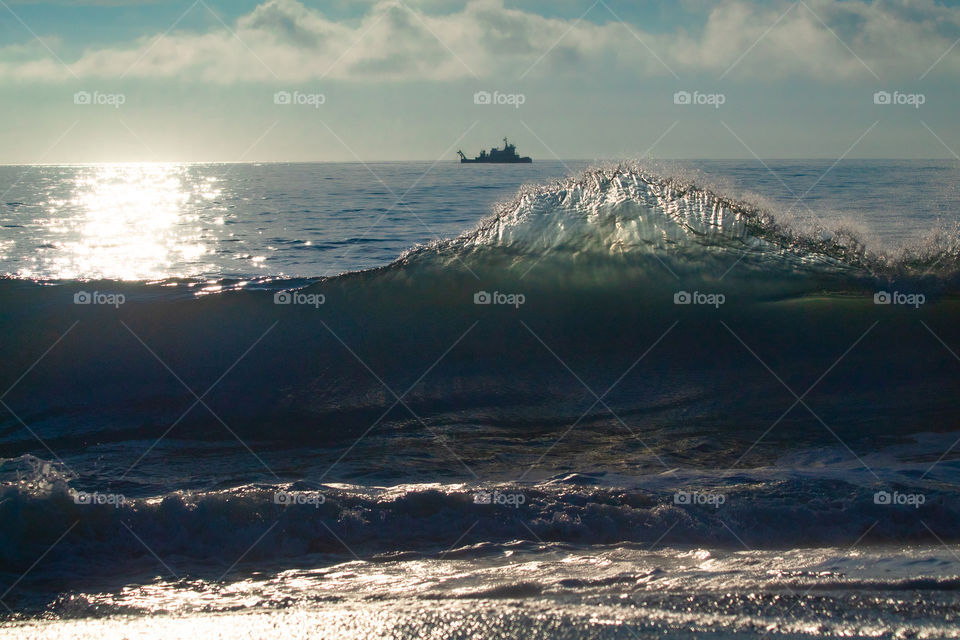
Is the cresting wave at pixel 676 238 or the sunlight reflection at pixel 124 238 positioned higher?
the sunlight reflection at pixel 124 238

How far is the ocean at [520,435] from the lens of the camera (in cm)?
336

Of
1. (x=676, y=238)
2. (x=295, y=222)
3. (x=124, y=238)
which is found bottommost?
(x=676, y=238)

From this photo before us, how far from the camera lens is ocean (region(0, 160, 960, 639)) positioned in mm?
3363

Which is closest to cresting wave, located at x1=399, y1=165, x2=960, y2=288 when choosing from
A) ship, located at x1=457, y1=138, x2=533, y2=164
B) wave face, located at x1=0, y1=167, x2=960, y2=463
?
wave face, located at x1=0, y1=167, x2=960, y2=463

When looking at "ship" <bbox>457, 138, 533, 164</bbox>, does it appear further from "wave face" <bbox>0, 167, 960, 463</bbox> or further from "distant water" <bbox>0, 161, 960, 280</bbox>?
"wave face" <bbox>0, 167, 960, 463</bbox>

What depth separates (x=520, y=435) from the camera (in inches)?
242

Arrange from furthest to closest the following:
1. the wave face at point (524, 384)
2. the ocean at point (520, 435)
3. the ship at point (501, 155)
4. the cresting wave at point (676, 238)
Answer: the ship at point (501, 155) → the cresting wave at point (676, 238) → the wave face at point (524, 384) → the ocean at point (520, 435)

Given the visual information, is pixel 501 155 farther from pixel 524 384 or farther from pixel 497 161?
pixel 524 384

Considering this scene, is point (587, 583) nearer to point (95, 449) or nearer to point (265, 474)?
point (265, 474)

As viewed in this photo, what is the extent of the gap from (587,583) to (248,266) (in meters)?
12.7

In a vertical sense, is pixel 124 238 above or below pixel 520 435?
above

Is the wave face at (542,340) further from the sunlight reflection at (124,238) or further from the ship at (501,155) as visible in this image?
the ship at (501,155)

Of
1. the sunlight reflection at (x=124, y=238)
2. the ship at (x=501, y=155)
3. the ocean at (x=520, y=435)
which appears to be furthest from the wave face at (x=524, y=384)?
the ship at (x=501, y=155)

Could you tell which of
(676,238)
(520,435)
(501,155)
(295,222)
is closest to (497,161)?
(501,155)
